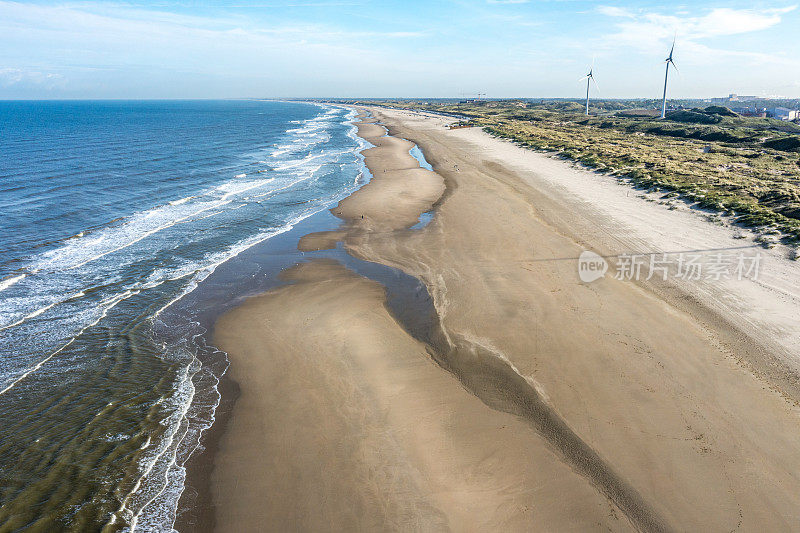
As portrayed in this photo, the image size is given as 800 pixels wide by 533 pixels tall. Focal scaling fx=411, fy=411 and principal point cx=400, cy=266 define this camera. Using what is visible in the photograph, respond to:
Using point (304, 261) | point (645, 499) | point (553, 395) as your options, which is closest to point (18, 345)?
point (304, 261)

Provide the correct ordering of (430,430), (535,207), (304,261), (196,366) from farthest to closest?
(535,207), (304,261), (196,366), (430,430)

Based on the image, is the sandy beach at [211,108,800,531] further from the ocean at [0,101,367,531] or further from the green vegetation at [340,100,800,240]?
the green vegetation at [340,100,800,240]

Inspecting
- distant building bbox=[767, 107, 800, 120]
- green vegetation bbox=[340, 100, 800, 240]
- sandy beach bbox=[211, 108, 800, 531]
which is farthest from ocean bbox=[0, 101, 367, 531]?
distant building bbox=[767, 107, 800, 120]

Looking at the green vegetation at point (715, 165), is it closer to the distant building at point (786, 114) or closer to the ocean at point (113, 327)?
the ocean at point (113, 327)

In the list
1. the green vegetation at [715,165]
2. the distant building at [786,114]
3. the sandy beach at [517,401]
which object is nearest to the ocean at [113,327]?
the sandy beach at [517,401]

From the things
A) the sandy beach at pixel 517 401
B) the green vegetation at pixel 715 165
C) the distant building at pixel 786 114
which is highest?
the distant building at pixel 786 114

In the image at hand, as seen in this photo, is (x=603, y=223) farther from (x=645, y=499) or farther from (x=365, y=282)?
(x=645, y=499)
